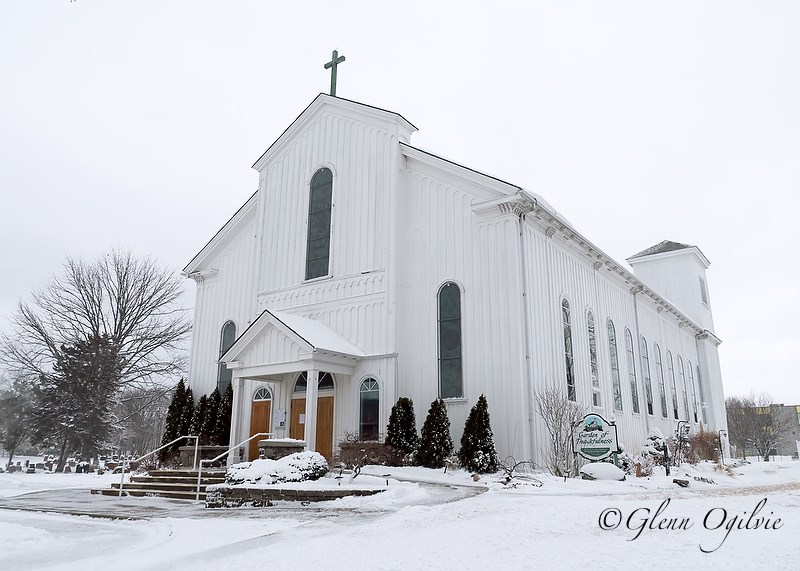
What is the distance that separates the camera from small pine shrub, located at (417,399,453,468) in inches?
613

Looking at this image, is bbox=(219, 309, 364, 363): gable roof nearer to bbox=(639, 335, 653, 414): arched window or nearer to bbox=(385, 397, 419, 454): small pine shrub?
bbox=(385, 397, 419, 454): small pine shrub

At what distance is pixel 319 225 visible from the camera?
20.8m

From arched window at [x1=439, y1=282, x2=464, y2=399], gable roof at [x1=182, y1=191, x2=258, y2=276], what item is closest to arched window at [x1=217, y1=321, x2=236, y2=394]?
gable roof at [x1=182, y1=191, x2=258, y2=276]

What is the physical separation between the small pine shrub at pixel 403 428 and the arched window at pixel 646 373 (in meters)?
13.7

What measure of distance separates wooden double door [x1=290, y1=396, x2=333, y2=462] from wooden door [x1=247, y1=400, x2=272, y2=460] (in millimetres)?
1021

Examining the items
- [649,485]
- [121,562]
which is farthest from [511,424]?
[121,562]

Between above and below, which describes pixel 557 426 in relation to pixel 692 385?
below

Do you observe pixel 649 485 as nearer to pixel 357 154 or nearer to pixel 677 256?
pixel 357 154

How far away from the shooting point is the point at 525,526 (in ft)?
25.0

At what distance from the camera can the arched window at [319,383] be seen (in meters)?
18.6

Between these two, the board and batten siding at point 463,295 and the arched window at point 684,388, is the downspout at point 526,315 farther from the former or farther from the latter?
the arched window at point 684,388

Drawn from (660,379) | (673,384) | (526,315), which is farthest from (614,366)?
(673,384)

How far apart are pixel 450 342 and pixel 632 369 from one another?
36.5 feet

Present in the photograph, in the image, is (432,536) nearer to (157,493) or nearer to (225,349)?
(157,493)
